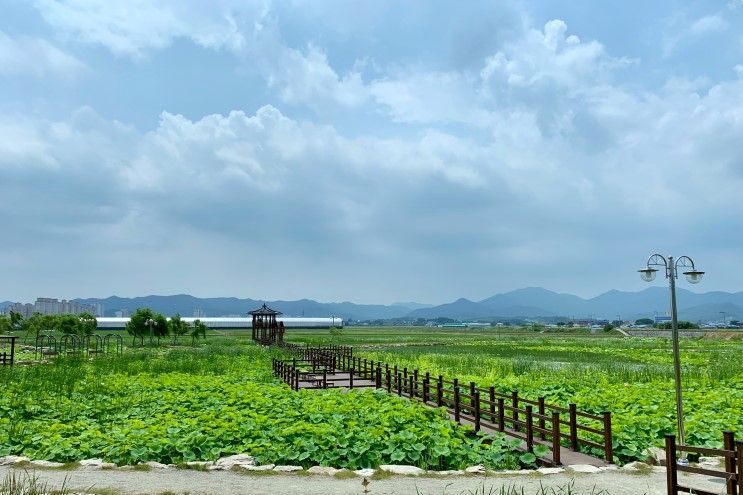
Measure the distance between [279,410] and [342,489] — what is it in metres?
6.23

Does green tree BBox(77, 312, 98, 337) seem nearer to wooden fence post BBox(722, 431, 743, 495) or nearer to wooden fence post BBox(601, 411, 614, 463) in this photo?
wooden fence post BBox(601, 411, 614, 463)

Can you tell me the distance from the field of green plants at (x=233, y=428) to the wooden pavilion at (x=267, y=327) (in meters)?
34.2

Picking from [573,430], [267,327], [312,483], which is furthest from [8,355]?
[573,430]

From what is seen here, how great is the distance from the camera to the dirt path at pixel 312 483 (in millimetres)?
8250

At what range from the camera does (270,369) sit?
29.0 meters

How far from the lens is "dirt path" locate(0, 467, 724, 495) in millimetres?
8250

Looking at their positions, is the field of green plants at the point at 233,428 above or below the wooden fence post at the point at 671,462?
below

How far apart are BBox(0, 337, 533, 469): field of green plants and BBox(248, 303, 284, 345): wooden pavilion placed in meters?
34.2

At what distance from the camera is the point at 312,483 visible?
8734 mm

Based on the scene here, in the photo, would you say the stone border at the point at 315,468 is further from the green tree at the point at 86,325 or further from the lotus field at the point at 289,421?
the green tree at the point at 86,325

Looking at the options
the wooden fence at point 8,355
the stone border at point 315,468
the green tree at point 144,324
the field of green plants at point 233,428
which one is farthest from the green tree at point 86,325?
the stone border at point 315,468

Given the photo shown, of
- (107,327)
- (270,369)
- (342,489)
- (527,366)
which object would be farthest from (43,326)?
(107,327)

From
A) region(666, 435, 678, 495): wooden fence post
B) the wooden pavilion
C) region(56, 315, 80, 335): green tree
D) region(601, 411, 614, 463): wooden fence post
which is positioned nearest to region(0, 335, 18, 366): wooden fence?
region(56, 315, 80, 335): green tree

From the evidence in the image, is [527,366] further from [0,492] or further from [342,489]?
[0,492]
